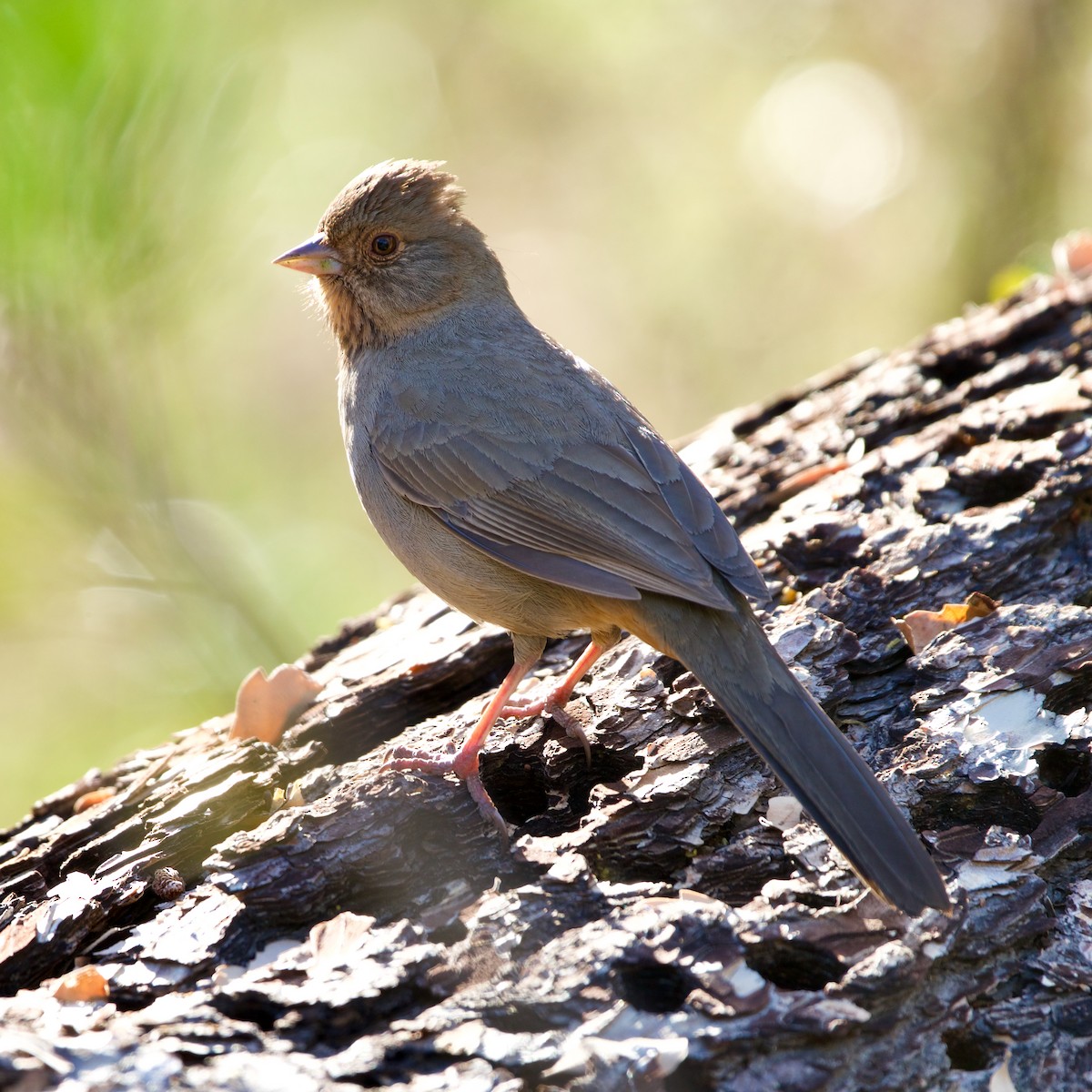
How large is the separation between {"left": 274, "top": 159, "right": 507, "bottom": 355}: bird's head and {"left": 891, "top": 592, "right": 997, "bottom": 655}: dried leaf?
7.28ft

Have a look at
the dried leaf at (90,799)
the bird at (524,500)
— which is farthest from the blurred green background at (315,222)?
the dried leaf at (90,799)

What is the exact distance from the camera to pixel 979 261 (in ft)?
25.1

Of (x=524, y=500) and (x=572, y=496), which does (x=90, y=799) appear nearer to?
(x=524, y=500)

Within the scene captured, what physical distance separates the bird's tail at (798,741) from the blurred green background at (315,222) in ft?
9.36

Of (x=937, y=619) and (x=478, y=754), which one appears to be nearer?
(x=478, y=754)

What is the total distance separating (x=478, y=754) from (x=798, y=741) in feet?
3.47

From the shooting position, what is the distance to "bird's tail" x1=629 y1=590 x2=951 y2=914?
→ 8.78ft

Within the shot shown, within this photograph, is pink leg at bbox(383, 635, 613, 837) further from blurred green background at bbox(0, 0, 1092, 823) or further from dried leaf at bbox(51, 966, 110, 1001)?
blurred green background at bbox(0, 0, 1092, 823)

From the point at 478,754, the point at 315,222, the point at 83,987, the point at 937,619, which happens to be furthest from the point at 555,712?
the point at 315,222

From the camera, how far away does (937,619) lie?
3705 millimetres

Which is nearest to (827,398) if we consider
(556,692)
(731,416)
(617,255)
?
(731,416)

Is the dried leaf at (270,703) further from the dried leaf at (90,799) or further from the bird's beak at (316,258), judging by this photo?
the bird's beak at (316,258)

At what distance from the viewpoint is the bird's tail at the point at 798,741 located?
2676 millimetres

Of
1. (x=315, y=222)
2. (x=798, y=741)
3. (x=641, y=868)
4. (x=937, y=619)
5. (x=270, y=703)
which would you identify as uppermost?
(x=315, y=222)
